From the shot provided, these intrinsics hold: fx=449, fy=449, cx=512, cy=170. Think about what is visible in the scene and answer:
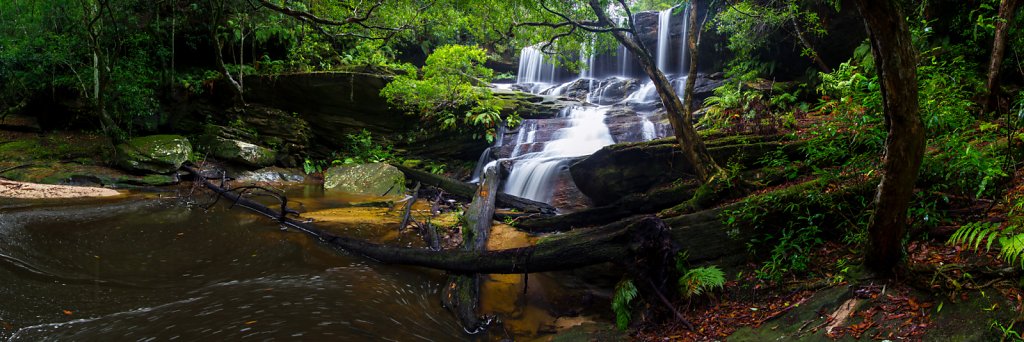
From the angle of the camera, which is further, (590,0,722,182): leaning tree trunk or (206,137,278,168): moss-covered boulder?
(206,137,278,168): moss-covered boulder

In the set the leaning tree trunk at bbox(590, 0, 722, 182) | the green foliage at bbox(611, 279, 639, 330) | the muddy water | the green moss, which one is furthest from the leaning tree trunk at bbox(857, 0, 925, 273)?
the green moss

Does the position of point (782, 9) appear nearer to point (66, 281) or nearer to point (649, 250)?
point (649, 250)

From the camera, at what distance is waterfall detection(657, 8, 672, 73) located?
666 inches

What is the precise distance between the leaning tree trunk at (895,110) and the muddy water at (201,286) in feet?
10.1

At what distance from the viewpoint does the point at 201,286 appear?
177 inches

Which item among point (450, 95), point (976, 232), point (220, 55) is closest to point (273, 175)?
point (220, 55)

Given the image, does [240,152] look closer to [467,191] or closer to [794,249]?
[467,191]

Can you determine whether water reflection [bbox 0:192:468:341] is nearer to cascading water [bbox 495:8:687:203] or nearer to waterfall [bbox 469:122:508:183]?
cascading water [bbox 495:8:687:203]

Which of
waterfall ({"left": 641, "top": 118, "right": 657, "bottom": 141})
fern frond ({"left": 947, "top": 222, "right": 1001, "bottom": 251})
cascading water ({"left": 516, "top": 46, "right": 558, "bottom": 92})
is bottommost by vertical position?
fern frond ({"left": 947, "top": 222, "right": 1001, "bottom": 251})

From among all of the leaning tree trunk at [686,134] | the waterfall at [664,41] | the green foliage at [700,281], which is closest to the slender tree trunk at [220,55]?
the leaning tree trunk at [686,134]

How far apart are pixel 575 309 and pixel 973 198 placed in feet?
11.5

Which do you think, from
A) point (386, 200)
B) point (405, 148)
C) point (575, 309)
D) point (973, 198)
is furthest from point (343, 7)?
point (973, 198)

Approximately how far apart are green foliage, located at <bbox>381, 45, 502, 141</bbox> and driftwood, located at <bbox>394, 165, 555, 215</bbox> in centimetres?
229

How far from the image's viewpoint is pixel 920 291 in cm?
290
